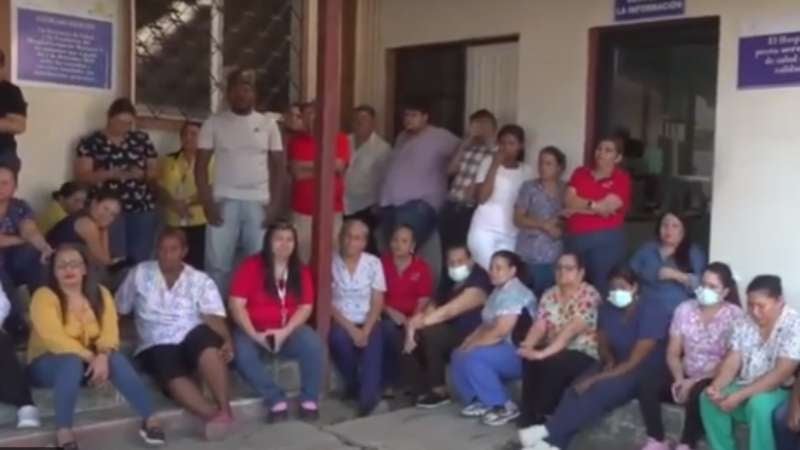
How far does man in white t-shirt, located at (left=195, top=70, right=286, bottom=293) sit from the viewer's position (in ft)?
22.8

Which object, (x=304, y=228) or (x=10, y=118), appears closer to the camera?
(x=10, y=118)

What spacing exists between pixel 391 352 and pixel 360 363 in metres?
0.21

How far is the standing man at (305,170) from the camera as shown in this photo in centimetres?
744

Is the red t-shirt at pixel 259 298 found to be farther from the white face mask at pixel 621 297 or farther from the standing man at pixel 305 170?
the white face mask at pixel 621 297

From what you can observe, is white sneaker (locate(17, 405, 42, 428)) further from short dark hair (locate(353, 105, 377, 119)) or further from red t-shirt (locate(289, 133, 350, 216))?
short dark hair (locate(353, 105, 377, 119))

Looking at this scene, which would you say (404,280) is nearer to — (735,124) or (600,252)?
(600,252)

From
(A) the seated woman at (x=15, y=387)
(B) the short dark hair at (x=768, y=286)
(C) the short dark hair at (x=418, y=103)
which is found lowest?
(A) the seated woman at (x=15, y=387)

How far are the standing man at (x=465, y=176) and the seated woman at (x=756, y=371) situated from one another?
7.29 ft

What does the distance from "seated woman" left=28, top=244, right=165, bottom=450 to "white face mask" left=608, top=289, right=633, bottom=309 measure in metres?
2.30

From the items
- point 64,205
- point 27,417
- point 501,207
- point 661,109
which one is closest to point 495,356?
point 501,207

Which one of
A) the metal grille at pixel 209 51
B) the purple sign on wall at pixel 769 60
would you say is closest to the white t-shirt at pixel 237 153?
the metal grille at pixel 209 51

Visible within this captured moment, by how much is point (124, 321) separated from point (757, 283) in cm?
340

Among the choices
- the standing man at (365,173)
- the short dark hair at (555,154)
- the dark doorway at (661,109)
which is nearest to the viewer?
the dark doorway at (661,109)

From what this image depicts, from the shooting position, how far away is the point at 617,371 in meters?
5.80
